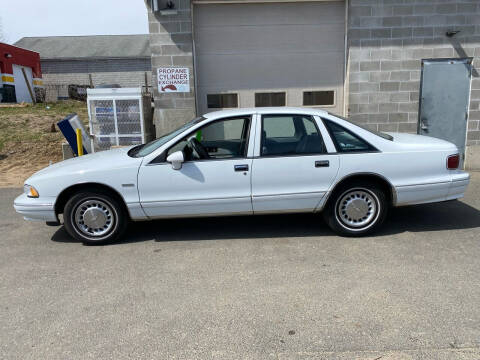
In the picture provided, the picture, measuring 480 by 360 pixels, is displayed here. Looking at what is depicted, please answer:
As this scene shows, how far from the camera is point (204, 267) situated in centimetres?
410

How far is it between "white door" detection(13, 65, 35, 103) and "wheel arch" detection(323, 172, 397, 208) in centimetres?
2887

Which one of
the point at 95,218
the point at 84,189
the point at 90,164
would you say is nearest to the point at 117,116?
the point at 90,164

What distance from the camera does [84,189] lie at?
4652 mm

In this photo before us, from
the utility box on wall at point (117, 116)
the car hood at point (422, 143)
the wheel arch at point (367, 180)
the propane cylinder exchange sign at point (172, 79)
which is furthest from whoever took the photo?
the utility box on wall at point (117, 116)

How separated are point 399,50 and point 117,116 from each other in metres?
6.26

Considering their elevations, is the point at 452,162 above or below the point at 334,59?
below

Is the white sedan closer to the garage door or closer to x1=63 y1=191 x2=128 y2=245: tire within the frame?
x1=63 y1=191 x2=128 y2=245: tire

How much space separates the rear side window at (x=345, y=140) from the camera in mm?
4750

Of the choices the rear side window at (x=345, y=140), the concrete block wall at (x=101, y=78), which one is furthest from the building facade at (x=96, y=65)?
the rear side window at (x=345, y=140)

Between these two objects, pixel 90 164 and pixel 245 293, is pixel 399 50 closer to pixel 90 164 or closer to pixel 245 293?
pixel 90 164

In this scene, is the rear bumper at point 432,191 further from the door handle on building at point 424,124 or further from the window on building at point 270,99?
the window on building at point 270,99

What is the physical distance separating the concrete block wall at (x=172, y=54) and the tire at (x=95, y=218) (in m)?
4.29

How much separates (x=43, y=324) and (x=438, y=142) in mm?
4674

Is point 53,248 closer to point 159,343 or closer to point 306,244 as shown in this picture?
point 159,343
